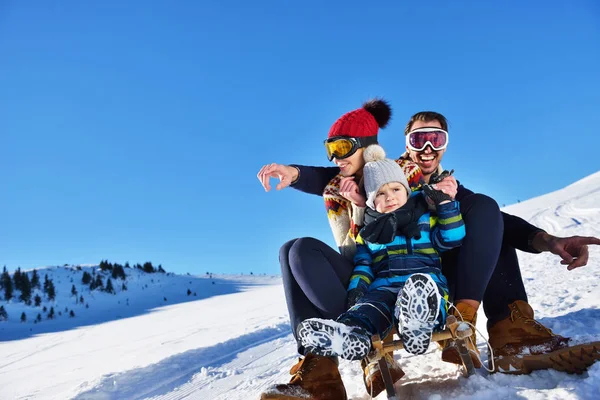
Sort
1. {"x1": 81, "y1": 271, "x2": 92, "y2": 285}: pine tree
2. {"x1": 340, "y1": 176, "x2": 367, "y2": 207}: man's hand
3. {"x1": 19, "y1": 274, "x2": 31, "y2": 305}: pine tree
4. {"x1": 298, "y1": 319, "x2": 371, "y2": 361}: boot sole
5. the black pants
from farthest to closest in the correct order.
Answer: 1. {"x1": 81, "y1": 271, "x2": 92, "y2": 285}: pine tree
2. {"x1": 19, "y1": 274, "x2": 31, "y2": 305}: pine tree
3. {"x1": 340, "y1": 176, "x2": 367, "y2": 207}: man's hand
4. the black pants
5. {"x1": 298, "y1": 319, "x2": 371, "y2": 361}: boot sole

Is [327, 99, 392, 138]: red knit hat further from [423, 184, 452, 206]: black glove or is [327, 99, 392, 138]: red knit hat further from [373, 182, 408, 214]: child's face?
[423, 184, 452, 206]: black glove

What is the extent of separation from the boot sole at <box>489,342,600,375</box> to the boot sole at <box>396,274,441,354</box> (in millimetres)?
503

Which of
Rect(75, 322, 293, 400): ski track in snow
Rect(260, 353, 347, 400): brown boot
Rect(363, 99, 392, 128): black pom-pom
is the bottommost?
Rect(75, 322, 293, 400): ski track in snow

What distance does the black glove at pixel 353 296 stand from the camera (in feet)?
6.69

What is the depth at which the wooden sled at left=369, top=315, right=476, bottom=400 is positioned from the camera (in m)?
1.68

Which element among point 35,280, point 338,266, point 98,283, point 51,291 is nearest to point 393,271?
point 338,266

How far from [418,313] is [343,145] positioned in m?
1.26

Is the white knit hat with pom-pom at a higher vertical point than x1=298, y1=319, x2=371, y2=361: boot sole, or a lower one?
higher

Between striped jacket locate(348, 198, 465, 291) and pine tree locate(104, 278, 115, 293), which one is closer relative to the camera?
striped jacket locate(348, 198, 465, 291)

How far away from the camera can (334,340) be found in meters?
1.63

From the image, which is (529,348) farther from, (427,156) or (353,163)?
(353,163)

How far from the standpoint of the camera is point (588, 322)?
2.62 meters

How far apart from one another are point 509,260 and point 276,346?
284 cm

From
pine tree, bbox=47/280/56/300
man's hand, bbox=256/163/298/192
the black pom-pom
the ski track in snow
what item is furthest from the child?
pine tree, bbox=47/280/56/300
